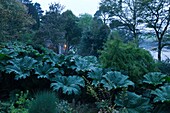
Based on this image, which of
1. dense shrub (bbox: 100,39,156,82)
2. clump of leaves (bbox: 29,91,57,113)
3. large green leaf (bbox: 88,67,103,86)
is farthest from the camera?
dense shrub (bbox: 100,39,156,82)

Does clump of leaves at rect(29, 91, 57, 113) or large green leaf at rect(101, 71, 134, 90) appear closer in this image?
clump of leaves at rect(29, 91, 57, 113)

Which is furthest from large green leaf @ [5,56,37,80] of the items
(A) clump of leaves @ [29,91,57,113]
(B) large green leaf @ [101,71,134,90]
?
(A) clump of leaves @ [29,91,57,113]

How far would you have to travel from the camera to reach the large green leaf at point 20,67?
419 cm

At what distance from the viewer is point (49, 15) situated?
620 inches

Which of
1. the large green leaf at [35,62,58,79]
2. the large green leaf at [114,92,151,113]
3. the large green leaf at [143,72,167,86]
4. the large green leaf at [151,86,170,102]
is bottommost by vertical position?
the large green leaf at [114,92,151,113]

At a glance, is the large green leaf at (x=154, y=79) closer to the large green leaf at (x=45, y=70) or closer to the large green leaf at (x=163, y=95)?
the large green leaf at (x=163, y=95)

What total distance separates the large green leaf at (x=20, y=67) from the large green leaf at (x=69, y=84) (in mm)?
562

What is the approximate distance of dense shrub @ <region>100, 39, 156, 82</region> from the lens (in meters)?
4.46

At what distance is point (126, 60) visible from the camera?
4.58 meters

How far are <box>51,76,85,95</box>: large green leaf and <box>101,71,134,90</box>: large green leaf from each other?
1.47ft

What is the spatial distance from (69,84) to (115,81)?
820 mm

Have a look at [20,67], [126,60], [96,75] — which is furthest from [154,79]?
[20,67]

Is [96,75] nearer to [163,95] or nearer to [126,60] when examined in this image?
[126,60]

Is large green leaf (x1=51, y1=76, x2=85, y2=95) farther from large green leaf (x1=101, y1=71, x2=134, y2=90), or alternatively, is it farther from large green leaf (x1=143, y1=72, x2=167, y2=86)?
large green leaf (x1=143, y1=72, x2=167, y2=86)
